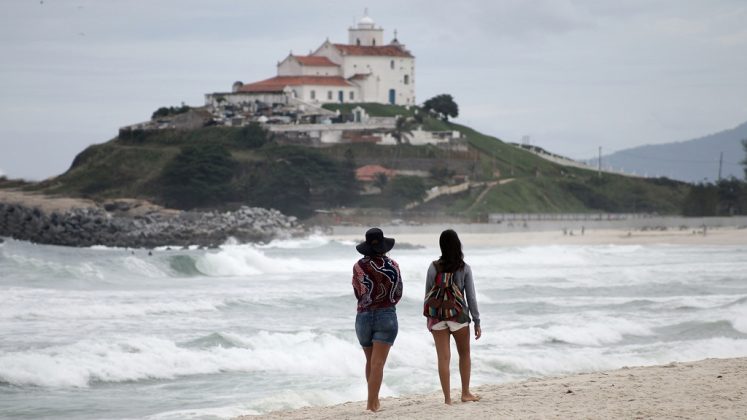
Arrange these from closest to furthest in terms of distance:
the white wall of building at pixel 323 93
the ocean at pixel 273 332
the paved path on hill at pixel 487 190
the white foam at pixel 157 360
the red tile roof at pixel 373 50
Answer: the ocean at pixel 273 332
the white foam at pixel 157 360
the paved path on hill at pixel 487 190
the white wall of building at pixel 323 93
the red tile roof at pixel 373 50

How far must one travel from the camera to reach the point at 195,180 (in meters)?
76.0

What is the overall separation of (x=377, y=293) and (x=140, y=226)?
53.2 m

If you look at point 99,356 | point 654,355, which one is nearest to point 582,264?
point 654,355

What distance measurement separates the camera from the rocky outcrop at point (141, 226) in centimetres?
5562

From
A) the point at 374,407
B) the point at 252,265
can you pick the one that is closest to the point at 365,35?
Answer: the point at 252,265

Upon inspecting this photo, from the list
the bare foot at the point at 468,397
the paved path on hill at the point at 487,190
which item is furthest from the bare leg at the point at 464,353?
the paved path on hill at the point at 487,190

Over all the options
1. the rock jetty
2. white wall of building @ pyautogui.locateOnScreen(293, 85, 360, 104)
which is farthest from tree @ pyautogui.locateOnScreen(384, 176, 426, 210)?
white wall of building @ pyautogui.locateOnScreen(293, 85, 360, 104)

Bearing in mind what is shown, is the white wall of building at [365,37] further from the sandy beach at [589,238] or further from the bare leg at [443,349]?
the bare leg at [443,349]

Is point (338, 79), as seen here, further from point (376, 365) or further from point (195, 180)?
point (376, 365)

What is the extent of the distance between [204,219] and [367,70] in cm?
3174

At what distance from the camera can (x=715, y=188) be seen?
8025 cm

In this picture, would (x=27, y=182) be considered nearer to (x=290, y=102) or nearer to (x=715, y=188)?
(x=290, y=102)

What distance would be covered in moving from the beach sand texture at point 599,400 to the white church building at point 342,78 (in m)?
80.9

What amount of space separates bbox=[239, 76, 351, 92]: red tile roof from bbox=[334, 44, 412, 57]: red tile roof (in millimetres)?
2169
